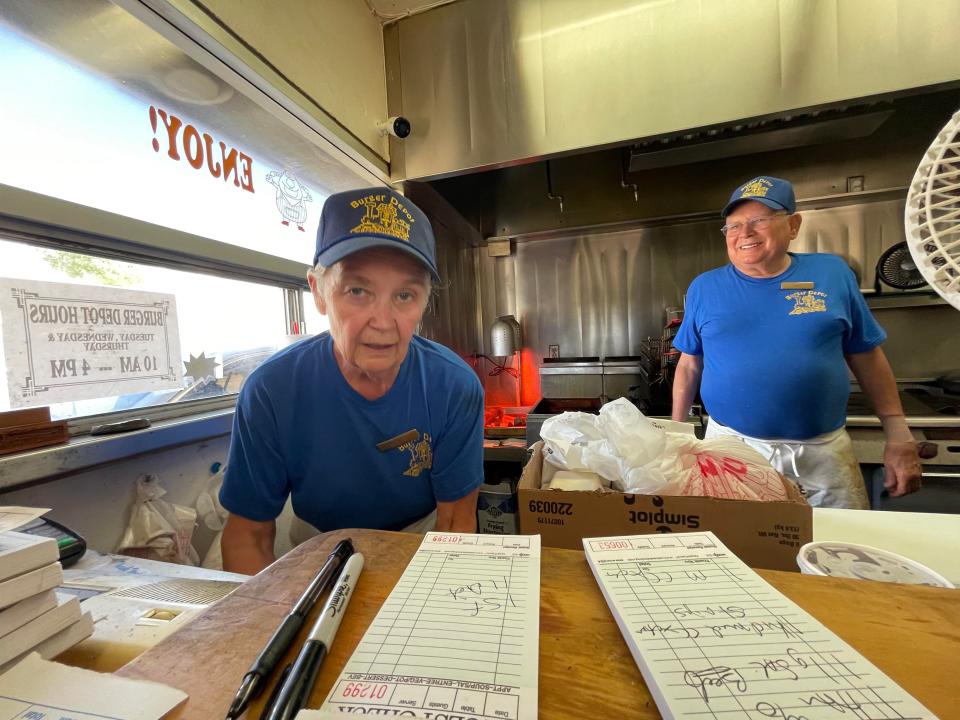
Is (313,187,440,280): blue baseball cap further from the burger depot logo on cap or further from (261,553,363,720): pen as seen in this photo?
the burger depot logo on cap

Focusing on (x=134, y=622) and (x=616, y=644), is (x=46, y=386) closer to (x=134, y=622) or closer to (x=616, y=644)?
(x=134, y=622)

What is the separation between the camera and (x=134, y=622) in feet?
1.62

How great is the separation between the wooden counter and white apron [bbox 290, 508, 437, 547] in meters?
0.67

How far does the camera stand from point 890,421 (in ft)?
4.75

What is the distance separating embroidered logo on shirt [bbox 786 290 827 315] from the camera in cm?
137

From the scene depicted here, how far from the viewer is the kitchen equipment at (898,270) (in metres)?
2.09

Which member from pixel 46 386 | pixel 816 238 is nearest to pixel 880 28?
pixel 816 238

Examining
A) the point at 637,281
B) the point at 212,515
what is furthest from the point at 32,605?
the point at 637,281

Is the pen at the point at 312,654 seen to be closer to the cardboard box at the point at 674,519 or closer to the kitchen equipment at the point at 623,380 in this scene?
the cardboard box at the point at 674,519

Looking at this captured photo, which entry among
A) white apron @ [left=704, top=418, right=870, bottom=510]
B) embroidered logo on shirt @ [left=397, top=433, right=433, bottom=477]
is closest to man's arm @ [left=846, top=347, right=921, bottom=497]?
white apron @ [left=704, top=418, right=870, bottom=510]

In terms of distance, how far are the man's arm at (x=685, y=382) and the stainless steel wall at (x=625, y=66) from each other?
3.19 feet

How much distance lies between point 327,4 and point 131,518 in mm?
A: 1886

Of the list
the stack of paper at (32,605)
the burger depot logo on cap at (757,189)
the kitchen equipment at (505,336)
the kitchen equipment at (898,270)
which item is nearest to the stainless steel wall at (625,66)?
the burger depot logo on cap at (757,189)

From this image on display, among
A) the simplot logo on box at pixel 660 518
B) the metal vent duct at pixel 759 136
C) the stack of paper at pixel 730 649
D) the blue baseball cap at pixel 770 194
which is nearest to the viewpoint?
the stack of paper at pixel 730 649
